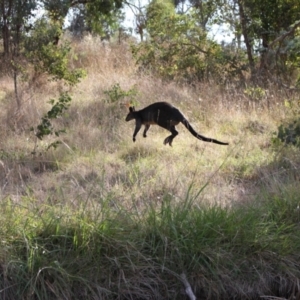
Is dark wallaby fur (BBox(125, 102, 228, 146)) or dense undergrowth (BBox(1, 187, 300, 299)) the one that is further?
dark wallaby fur (BBox(125, 102, 228, 146))

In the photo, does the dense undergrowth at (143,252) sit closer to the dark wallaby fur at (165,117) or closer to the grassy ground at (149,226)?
the grassy ground at (149,226)

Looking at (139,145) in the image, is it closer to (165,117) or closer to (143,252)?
(165,117)

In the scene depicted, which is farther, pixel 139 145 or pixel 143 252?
pixel 139 145

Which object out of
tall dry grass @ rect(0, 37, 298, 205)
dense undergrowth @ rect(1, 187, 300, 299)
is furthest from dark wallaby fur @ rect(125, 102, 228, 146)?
dense undergrowth @ rect(1, 187, 300, 299)

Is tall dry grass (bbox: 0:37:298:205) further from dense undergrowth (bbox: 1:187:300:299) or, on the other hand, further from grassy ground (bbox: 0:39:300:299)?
dense undergrowth (bbox: 1:187:300:299)

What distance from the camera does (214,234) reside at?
5375 mm

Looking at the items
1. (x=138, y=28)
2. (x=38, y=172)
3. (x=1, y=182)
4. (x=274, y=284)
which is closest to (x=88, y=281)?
(x=274, y=284)

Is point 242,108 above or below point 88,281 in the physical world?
above

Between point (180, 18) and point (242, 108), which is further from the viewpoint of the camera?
point (180, 18)

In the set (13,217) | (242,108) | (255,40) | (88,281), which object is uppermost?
(255,40)

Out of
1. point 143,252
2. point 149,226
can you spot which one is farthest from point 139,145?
point 143,252

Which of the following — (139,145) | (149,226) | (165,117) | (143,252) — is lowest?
(143,252)

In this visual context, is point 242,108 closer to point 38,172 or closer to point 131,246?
point 38,172

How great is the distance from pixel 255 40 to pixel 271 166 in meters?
6.66
